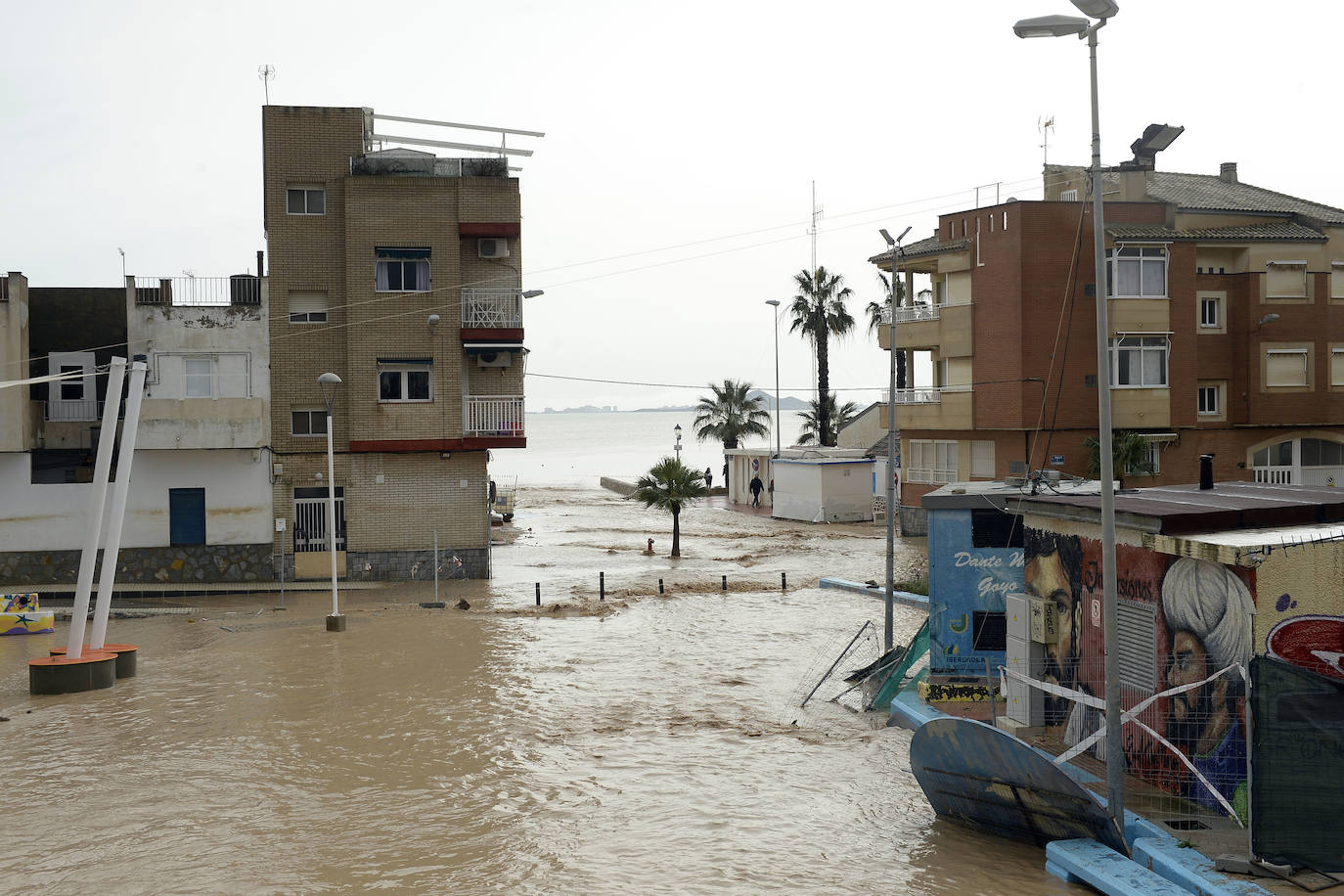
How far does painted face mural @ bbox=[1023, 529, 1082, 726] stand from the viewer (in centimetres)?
1498

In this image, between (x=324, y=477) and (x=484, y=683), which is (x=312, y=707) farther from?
(x=324, y=477)

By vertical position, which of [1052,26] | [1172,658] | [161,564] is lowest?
[161,564]

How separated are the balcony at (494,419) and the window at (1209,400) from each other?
27015 millimetres

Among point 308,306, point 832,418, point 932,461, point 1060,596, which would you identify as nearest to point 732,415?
point 832,418

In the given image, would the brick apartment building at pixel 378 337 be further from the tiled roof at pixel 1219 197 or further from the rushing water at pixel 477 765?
the tiled roof at pixel 1219 197

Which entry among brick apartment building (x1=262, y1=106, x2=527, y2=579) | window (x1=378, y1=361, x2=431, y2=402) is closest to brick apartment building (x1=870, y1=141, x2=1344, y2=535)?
brick apartment building (x1=262, y1=106, x2=527, y2=579)

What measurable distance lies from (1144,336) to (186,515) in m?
33.1

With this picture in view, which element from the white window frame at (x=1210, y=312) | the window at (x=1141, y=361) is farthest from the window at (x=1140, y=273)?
the white window frame at (x=1210, y=312)

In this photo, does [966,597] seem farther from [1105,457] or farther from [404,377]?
[404,377]

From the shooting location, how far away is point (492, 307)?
115ft

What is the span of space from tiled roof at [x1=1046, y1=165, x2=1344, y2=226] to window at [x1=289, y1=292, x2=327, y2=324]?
30861 mm

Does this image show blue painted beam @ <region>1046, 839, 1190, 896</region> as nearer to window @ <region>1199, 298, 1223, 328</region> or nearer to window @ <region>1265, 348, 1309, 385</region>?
window @ <region>1265, 348, 1309, 385</region>

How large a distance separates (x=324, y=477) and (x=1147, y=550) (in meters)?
27.0

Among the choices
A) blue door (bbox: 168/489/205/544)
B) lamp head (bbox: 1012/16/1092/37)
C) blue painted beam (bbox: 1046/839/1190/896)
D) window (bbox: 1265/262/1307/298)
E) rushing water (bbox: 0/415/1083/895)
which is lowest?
rushing water (bbox: 0/415/1083/895)
